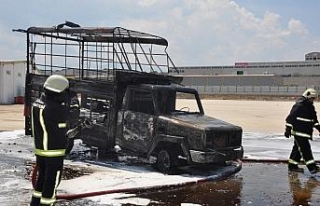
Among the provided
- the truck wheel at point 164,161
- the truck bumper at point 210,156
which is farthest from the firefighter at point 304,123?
the truck wheel at point 164,161

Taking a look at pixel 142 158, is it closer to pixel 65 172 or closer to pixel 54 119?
pixel 65 172

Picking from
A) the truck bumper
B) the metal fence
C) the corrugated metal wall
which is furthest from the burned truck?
the metal fence

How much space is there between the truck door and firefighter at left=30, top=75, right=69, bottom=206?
476 cm

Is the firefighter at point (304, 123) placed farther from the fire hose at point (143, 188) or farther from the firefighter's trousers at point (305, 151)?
the fire hose at point (143, 188)

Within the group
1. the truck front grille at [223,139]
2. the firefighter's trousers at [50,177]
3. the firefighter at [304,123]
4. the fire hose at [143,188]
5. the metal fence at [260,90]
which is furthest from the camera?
the metal fence at [260,90]

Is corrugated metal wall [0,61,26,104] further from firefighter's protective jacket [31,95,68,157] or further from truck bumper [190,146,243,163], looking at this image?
firefighter's protective jacket [31,95,68,157]

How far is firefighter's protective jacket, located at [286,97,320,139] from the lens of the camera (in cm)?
1077

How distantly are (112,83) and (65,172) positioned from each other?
2.47 metres

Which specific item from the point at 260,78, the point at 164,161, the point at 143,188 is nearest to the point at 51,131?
the point at 143,188

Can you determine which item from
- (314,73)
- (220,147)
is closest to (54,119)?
(220,147)

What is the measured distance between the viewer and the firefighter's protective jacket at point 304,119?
10766mm

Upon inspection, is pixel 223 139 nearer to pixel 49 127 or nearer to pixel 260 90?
pixel 49 127

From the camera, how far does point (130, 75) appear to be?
1129 cm

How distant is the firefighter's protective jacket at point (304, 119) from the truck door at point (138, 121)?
3.12 m
